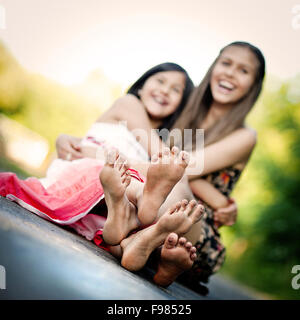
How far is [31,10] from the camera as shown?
16.2 ft

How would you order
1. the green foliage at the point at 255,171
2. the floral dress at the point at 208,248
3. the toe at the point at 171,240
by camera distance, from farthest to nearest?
the green foliage at the point at 255,171 → the floral dress at the point at 208,248 → the toe at the point at 171,240

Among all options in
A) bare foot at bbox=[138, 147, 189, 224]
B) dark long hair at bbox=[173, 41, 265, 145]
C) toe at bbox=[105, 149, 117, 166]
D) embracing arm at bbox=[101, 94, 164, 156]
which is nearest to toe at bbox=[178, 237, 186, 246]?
bare foot at bbox=[138, 147, 189, 224]

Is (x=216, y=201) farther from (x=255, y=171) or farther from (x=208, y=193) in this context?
(x=255, y=171)

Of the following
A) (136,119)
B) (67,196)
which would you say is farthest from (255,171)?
(67,196)

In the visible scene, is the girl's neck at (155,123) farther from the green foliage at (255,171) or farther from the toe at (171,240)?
the green foliage at (255,171)

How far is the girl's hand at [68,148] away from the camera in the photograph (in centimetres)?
163

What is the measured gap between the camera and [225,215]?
1.75 meters

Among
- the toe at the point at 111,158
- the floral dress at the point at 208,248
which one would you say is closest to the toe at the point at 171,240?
the toe at the point at 111,158

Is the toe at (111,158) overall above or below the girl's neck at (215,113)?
below

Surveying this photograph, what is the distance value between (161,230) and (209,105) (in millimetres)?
1134

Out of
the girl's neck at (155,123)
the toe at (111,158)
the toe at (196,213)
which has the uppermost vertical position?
the girl's neck at (155,123)

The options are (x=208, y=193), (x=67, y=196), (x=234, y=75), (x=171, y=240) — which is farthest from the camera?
(x=234, y=75)

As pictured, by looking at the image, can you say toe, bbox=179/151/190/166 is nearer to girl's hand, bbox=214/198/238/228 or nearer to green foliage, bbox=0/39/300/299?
girl's hand, bbox=214/198/238/228

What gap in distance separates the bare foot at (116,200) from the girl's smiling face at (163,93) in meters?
0.86
